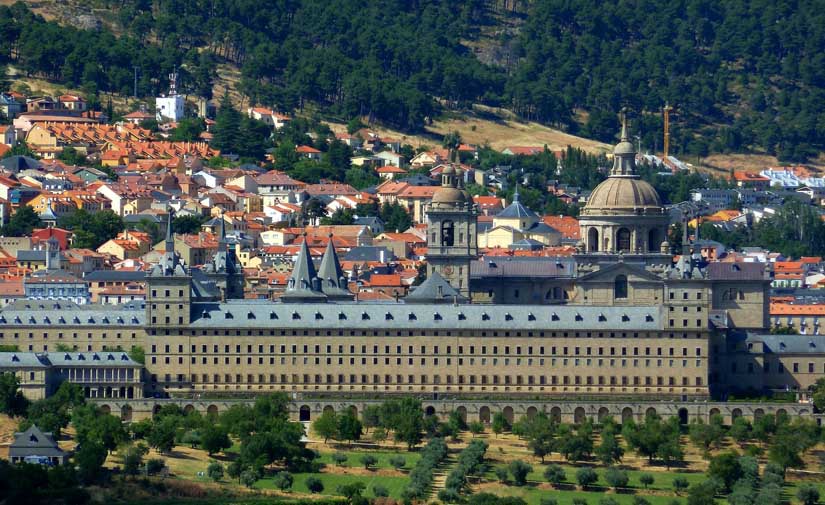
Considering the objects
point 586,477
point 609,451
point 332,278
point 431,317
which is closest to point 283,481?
point 586,477

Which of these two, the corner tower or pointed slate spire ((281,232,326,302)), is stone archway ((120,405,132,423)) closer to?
the corner tower

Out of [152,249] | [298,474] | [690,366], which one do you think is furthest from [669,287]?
[152,249]

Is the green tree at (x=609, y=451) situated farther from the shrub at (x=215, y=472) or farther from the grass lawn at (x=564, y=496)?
the shrub at (x=215, y=472)

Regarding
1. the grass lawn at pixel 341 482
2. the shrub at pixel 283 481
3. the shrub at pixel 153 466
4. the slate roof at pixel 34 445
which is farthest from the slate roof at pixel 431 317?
the shrub at pixel 283 481

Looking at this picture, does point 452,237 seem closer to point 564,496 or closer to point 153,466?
point 564,496

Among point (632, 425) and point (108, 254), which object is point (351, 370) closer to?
point (632, 425)

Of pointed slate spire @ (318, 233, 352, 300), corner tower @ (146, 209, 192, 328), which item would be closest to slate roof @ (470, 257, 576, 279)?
pointed slate spire @ (318, 233, 352, 300)
